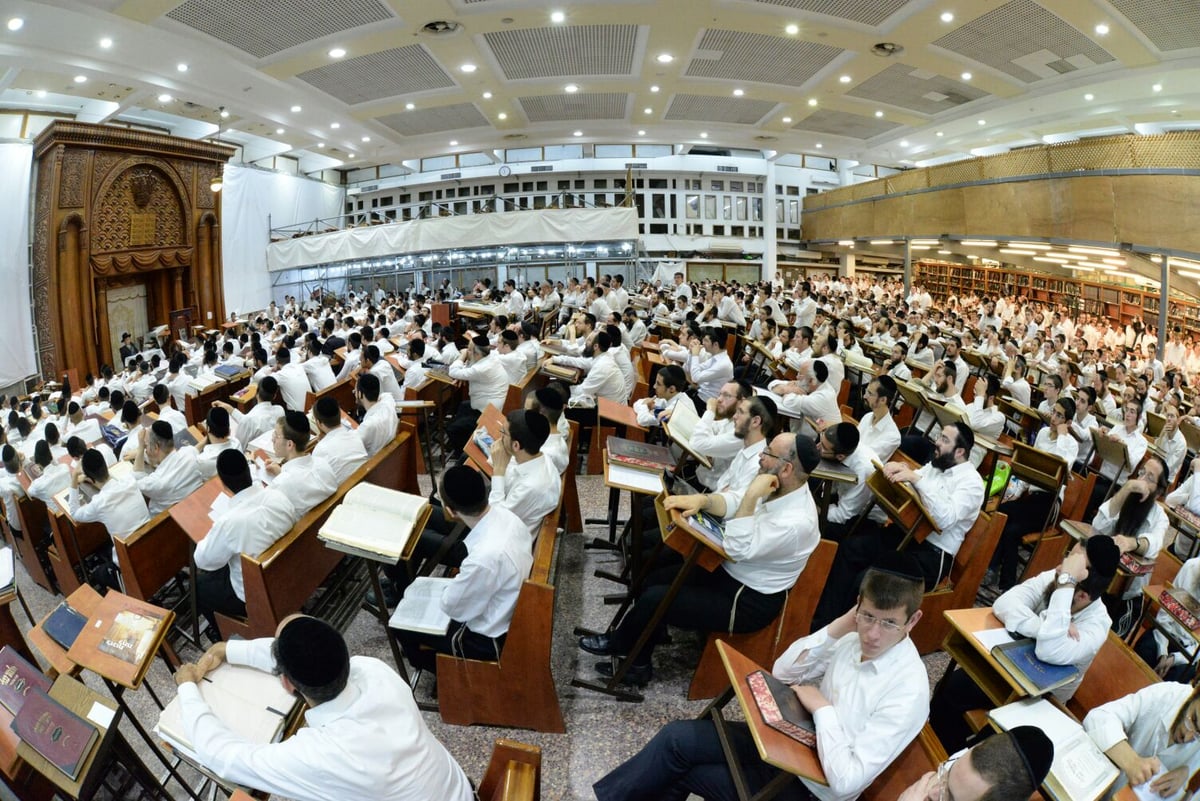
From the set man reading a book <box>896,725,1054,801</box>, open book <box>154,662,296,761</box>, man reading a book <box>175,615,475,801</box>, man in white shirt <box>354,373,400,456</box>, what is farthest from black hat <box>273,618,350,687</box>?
man in white shirt <box>354,373,400,456</box>

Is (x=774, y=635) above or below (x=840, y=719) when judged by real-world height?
below

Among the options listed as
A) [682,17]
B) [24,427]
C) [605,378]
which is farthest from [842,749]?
[682,17]

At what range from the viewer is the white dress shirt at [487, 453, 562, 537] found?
142 inches

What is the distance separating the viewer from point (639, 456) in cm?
379

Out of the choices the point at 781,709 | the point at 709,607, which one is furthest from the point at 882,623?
the point at 709,607

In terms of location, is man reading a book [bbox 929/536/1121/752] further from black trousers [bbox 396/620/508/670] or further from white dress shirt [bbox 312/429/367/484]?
white dress shirt [bbox 312/429/367/484]

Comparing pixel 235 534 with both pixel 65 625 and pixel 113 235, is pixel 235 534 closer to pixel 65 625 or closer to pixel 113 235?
pixel 65 625

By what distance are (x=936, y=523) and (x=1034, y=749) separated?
1.98 metres

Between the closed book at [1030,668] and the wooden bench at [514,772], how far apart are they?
1.85 m

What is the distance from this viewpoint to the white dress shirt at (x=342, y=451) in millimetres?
4359

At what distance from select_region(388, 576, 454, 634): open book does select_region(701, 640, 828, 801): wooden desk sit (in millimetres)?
1370

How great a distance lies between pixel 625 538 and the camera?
4.74m

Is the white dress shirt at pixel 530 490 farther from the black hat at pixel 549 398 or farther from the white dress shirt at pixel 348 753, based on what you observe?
the white dress shirt at pixel 348 753

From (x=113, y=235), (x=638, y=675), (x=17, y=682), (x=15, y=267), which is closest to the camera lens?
(x=17, y=682)
